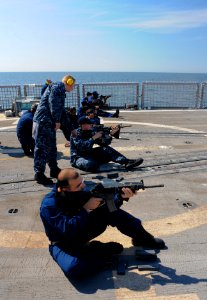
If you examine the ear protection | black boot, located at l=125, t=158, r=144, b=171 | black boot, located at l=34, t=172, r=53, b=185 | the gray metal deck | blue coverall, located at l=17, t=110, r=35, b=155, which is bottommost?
the gray metal deck

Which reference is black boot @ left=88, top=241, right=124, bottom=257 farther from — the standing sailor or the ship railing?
the ship railing

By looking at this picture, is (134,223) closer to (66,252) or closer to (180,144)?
(66,252)

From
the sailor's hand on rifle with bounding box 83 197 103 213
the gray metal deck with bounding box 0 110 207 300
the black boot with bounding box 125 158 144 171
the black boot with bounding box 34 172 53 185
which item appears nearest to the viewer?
the gray metal deck with bounding box 0 110 207 300

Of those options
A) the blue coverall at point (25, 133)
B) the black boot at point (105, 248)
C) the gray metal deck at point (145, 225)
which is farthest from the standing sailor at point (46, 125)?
the black boot at point (105, 248)

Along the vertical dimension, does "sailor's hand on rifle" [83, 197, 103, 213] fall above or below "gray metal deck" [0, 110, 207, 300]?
above

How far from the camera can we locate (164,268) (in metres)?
3.29

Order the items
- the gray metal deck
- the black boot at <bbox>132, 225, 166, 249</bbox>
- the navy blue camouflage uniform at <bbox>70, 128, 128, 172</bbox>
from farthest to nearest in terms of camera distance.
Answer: the navy blue camouflage uniform at <bbox>70, 128, 128, 172</bbox>
the black boot at <bbox>132, 225, 166, 249</bbox>
the gray metal deck

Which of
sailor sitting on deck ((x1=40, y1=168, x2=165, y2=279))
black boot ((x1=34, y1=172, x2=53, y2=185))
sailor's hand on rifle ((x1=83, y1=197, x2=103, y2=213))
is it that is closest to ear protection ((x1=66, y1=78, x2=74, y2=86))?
black boot ((x1=34, y1=172, x2=53, y2=185))

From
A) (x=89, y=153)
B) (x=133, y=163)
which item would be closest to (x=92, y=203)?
(x=133, y=163)

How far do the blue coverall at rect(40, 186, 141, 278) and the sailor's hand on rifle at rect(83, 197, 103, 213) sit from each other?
0.05 meters

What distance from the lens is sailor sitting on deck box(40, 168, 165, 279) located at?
10.2 feet

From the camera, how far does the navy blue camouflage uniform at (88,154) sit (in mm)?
6234

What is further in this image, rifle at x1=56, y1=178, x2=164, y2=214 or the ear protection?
the ear protection

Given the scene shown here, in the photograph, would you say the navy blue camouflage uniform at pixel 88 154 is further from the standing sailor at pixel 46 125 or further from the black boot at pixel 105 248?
the black boot at pixel 105 248
